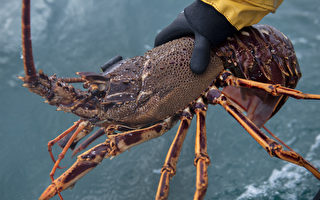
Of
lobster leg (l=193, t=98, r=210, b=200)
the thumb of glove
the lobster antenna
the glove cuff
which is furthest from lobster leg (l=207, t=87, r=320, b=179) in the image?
the lobster antenna

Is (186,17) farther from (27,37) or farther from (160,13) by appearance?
(160,13)

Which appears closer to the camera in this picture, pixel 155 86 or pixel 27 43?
pixel 27 43

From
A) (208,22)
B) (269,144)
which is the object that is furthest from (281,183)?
(208,22)

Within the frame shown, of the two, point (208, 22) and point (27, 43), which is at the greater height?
point (27, 43)

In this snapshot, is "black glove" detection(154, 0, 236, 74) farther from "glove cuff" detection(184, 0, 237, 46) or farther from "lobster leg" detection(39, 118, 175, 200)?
"lobster leg" detection(39, 118, 175, 200)

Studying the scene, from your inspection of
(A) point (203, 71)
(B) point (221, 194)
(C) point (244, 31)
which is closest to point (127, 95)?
(A) point (203, 71)

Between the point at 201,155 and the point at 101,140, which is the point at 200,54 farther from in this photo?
the point at 101,140

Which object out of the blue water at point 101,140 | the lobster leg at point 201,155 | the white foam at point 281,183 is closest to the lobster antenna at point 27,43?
the lobster leg at point 201,155
